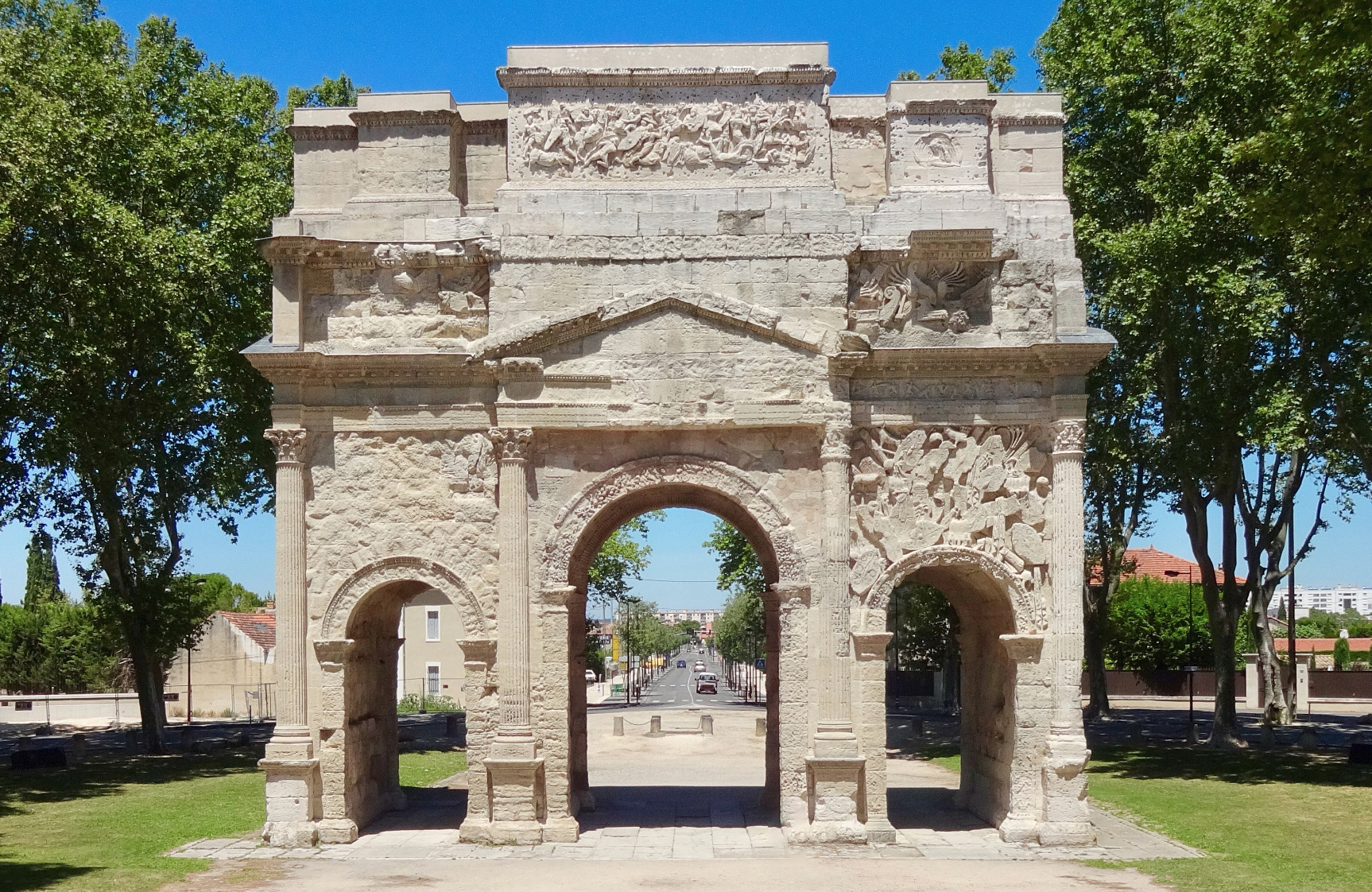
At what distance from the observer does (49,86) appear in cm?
2283

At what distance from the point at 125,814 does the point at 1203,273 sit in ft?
67.6

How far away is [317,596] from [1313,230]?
1378 centimetres

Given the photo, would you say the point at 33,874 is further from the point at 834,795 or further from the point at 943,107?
the point at 943,107

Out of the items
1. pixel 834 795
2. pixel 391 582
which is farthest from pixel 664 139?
pixel 834 795

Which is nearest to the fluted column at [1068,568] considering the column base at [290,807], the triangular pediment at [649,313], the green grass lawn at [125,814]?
the triangular pediment at [649,313]

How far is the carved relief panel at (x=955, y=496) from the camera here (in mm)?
17672

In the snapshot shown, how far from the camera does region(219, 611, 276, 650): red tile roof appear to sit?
52281 mm

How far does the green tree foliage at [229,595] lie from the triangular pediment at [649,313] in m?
51.8

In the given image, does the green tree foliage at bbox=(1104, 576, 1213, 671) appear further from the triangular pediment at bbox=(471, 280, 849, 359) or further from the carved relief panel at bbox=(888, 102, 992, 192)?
the triangular pediment at bbox=(471, 280, 849, 359)

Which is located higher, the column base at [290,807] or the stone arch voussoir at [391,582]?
the stone arch voussoir at [391,582]

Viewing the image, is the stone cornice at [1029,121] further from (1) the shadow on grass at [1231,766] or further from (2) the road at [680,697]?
(2) the road at [680,697]

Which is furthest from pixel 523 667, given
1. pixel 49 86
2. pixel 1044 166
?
pixel 49 86

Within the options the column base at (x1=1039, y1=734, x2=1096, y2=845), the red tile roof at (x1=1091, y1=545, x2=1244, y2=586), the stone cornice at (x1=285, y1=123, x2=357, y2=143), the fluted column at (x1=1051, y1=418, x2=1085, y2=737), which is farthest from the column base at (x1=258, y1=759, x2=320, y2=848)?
the red tile roof at (x1=1091, y1=545, x2=1244, y2=586)

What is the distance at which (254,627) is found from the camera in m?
53.4
